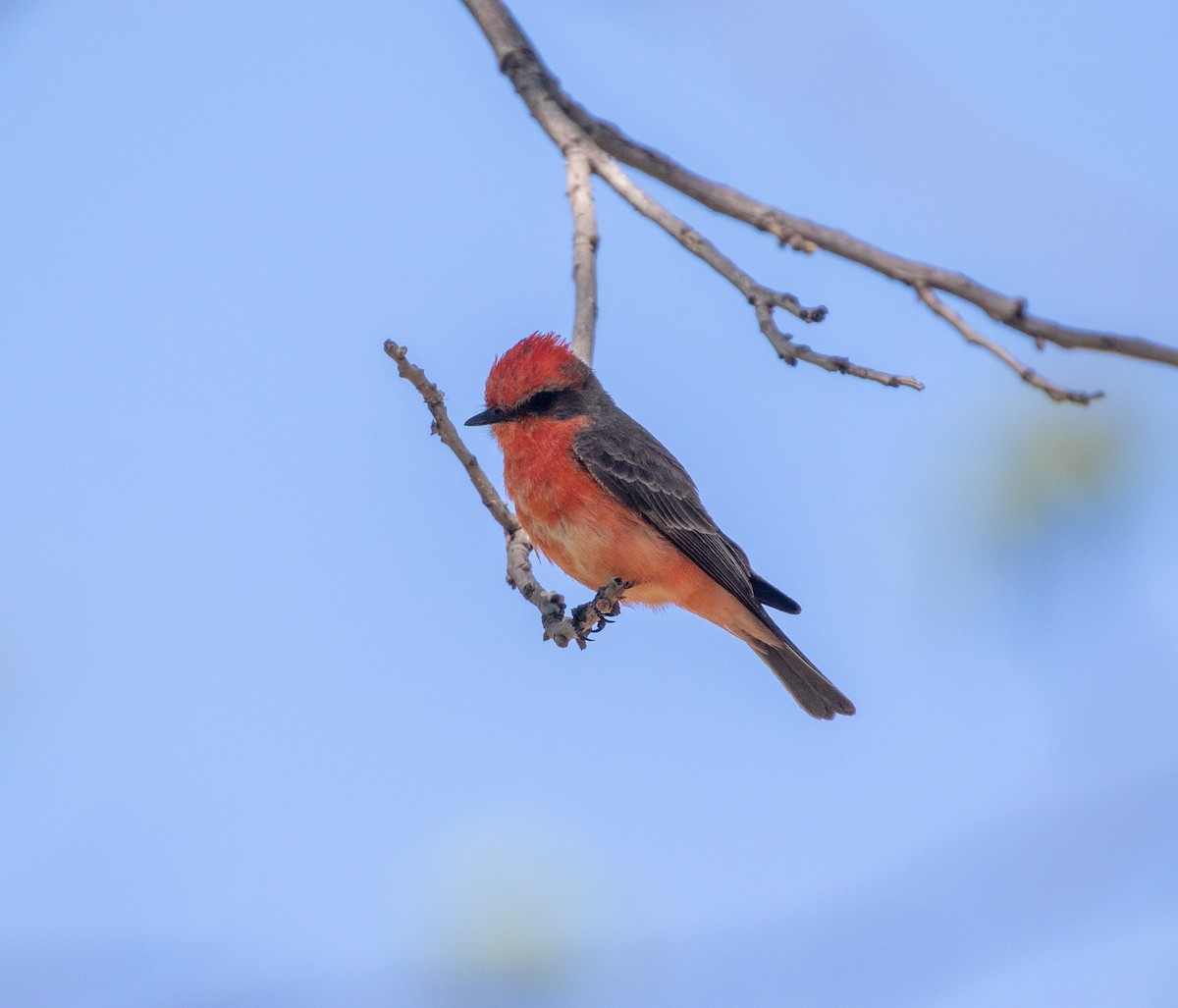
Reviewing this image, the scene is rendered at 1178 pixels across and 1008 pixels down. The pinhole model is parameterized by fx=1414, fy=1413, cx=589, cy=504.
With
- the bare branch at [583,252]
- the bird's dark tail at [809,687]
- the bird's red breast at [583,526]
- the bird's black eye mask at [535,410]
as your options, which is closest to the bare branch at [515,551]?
the bare branch at [583,252]

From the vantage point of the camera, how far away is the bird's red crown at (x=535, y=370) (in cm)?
752

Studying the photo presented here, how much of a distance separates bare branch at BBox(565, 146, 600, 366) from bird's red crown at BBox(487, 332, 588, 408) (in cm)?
159

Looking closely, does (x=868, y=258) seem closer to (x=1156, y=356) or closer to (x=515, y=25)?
(x=1156, y=356)

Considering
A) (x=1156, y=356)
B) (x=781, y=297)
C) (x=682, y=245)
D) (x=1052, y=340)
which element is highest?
(x=682, y=245)

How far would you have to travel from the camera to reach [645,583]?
24.3ft

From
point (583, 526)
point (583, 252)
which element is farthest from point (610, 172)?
point (583, 526)

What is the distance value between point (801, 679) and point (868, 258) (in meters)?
5.05

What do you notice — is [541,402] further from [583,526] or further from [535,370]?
[583,526]

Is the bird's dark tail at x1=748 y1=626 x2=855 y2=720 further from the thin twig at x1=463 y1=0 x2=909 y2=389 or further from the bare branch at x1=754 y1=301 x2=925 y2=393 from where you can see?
the bare branch at x1=754 y1=301 x2=925 y2=393

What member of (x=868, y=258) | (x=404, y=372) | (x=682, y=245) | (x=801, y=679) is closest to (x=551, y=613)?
(x=404, y=372)

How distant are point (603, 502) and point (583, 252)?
1.98 m

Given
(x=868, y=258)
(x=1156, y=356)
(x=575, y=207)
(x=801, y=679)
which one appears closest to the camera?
(x=1156, y=356)

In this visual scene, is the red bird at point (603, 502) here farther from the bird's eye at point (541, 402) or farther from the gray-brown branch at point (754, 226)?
the gray-brown branch at point (754, 226)

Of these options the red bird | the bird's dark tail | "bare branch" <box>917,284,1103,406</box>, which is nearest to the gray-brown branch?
"bare branch" <box>917,284,1103,406</box>
